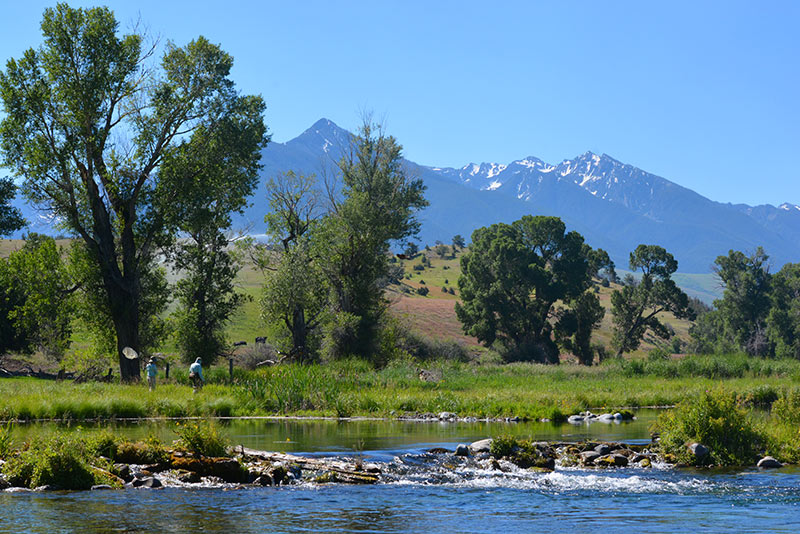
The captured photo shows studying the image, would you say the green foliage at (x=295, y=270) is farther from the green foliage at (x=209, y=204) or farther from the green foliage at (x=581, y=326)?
the green foliage at (x=581, y=326)

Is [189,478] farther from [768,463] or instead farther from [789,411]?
[789,411]

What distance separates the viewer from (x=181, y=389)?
42.9 meters

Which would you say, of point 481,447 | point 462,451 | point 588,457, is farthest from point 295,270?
point 588,457

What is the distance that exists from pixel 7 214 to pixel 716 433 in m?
57.6

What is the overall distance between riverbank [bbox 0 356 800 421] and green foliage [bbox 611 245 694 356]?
54.4m

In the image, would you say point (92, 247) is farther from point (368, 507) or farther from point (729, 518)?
point (729, 518)

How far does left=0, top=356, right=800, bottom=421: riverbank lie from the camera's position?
3650 cm

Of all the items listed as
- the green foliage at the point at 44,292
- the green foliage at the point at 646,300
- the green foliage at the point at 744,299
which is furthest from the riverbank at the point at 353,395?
the green foliage at the point at 744,299

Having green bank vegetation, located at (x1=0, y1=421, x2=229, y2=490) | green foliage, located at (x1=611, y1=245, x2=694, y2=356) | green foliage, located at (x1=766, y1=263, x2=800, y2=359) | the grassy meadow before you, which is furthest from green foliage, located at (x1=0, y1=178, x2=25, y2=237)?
green foliage, located at (x1=766, y1=263, x2=800, y2=359)

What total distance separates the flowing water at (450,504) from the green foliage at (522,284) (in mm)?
79688

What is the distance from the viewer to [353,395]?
41625mm

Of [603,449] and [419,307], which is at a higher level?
[419,307]

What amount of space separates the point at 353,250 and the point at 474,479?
50098mm

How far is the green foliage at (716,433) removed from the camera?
2469 centimetres
